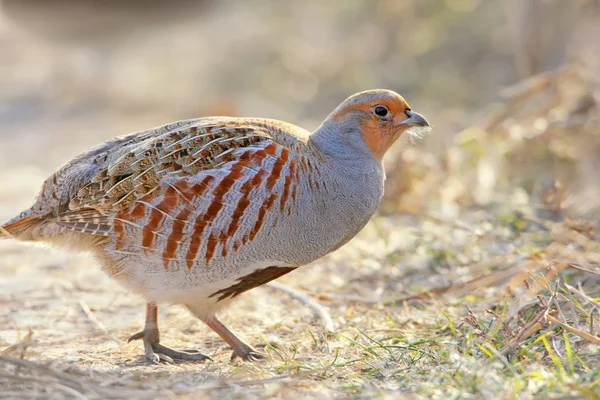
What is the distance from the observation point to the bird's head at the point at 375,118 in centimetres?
377

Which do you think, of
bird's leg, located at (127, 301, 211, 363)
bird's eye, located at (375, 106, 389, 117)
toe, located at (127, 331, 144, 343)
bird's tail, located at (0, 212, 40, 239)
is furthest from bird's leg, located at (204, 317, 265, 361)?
bird's eye, located at (375, 106, 389, 117)

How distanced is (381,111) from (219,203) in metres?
0.92

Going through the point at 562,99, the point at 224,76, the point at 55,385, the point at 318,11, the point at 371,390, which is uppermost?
the point at 318,11

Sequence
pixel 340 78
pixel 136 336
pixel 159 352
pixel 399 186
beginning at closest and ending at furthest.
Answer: pixel 159 352, pixel 136 336, pixel 399 186, pixel 340 78

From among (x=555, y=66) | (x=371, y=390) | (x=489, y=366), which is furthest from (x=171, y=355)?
(x=555, y=66)

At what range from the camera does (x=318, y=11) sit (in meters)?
14.1

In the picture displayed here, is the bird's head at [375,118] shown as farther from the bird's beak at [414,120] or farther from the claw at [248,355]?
the claw at [248,355]

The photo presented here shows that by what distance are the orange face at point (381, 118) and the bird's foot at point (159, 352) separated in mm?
1285

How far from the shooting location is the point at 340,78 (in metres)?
10.4

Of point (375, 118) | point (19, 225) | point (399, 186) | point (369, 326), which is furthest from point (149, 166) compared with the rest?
point (399, 186)

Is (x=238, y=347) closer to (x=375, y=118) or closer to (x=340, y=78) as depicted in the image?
(x=375, y=118)

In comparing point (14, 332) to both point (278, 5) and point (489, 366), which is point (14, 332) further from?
point (278, 5)

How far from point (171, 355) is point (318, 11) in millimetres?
11171

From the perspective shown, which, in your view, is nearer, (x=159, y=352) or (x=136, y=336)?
(x=159, y=352)
